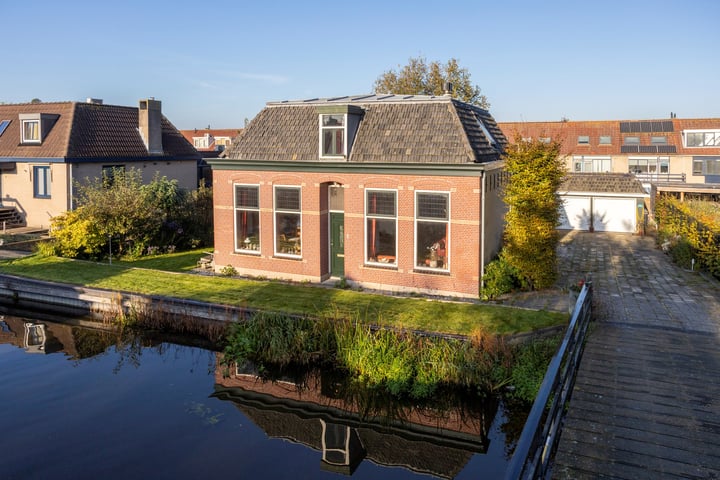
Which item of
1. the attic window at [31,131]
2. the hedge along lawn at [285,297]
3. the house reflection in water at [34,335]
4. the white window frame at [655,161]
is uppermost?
the attic window at [31,131]

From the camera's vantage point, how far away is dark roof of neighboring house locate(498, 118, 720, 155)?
45.0 meters

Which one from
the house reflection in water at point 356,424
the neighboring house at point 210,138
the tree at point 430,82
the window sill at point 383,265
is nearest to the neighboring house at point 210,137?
the neighboring house at point 210,138

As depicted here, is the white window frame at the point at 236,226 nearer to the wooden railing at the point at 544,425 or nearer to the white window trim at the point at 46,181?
the white window trim at the point at 46,181

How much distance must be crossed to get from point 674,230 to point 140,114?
25716 millimetres

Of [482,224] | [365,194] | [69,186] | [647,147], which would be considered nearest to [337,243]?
[365,194]

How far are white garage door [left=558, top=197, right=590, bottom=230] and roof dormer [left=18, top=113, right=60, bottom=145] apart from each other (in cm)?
2563

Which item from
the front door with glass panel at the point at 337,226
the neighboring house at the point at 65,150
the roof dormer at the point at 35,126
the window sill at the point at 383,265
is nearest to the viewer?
the window sill at the point at 383,265

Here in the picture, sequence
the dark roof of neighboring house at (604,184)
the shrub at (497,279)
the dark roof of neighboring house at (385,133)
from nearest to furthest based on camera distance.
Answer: the shrub at (497,279)
the dark roof of neighboring house at (385,133)
the dark roof of neighboring house at (604,184)

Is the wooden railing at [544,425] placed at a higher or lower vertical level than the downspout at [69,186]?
lower

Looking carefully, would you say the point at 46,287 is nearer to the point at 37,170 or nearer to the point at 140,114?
the point at 37,170

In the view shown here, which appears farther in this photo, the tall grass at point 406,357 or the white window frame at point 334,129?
the white window frame at point 334,129

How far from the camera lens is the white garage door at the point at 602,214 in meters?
30.2

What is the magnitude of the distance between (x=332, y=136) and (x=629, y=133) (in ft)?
119

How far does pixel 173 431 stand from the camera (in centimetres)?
1080
